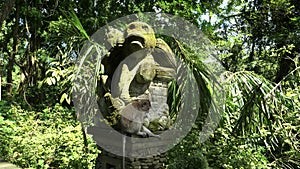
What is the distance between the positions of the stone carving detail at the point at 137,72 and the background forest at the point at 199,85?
1.42 ft

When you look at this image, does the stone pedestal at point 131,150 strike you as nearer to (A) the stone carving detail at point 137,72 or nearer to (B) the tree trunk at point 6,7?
(A) the stone carving detail at point 137,72

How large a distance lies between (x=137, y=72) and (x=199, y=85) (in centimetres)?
116

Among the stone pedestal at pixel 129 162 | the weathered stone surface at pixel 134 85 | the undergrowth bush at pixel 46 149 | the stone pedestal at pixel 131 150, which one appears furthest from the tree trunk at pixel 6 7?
the stone pedestal at pixel 129 162

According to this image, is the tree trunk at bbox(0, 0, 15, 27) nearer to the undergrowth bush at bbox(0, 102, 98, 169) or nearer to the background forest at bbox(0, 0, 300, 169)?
the background forest at bbox(0, 0, 300, 169)

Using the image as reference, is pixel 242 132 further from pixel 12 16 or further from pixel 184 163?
pixel 12 16

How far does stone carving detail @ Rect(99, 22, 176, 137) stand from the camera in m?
2.96

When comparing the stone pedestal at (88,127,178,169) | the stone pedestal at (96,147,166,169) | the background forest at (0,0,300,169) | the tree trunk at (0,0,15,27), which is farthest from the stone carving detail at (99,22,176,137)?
the tree trunk at (0,0,15,27)

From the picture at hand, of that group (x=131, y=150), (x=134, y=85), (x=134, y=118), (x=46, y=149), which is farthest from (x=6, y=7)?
(x=131, y=150)

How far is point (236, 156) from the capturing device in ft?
11.0

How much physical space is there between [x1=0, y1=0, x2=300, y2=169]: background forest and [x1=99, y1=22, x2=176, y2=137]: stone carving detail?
43cm

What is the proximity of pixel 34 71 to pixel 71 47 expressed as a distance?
3509 mm

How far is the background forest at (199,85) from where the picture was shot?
3.34 meters

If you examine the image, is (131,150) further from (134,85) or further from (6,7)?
(6,7)

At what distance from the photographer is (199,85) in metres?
3.87
